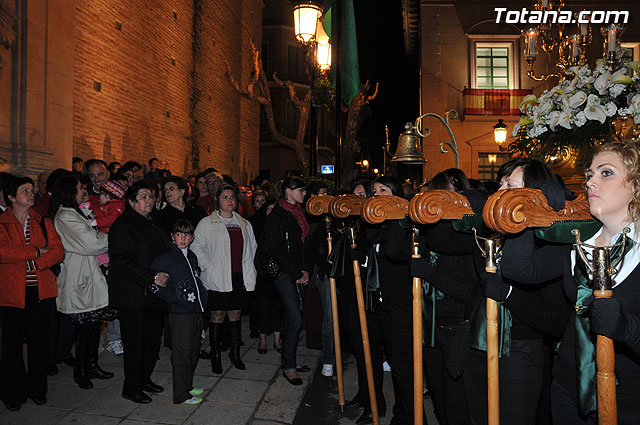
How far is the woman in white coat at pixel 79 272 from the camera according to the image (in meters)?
5.12

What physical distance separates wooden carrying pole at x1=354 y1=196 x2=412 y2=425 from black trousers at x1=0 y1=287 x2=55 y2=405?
3.53 m

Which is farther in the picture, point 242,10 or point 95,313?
point 242,10

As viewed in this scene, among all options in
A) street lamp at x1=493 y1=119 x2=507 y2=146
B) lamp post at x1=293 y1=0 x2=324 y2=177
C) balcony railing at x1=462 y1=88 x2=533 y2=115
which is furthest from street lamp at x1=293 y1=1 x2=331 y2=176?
balcony railing at x1=462 y1=88 x2=533 y2=115

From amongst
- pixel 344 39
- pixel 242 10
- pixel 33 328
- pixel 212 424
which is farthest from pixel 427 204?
pixel 242 10

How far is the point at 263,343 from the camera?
22.0 ft

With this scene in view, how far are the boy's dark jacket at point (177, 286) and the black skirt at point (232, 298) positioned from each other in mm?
596

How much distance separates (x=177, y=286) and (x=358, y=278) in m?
1.84

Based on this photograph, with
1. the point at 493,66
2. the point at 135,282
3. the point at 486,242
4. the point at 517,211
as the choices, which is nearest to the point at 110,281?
the point at 135,282

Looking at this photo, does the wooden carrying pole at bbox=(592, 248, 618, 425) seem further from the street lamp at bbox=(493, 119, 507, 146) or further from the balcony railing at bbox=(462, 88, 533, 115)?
the balcony railing at bbox=(462, 88, 533, 115)

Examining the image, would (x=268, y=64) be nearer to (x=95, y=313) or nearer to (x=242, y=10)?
(x=242, y=10)

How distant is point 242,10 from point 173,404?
2424cm

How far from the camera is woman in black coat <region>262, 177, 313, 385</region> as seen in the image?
556 centimetres

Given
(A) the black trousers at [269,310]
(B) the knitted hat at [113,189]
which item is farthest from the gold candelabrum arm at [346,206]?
(B) the knitted hat at [113,189]

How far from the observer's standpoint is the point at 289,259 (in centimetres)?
559
